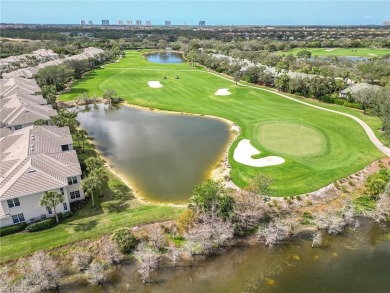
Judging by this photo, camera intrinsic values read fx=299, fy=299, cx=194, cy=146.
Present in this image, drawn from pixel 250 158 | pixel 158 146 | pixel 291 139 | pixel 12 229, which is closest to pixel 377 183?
pixel 250 158

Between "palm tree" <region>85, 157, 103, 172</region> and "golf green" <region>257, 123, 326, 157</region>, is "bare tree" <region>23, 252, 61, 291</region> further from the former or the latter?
"golf green" <region>257, 123, 326, 157</region>

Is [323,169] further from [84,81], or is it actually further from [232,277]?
[84,81]

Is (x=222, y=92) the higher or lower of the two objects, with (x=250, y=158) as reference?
higher

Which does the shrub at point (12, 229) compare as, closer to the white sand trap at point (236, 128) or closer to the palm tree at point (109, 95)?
the white sand trap at point (236, 128)

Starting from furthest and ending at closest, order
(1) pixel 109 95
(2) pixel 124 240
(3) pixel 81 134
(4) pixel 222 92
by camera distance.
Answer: (4) pixel 222 92 → (1) pixel 109 95 → (3) pixel 81 134 → (2) pixel 124 240

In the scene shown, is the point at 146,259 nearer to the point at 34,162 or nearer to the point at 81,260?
the point at 81,260
